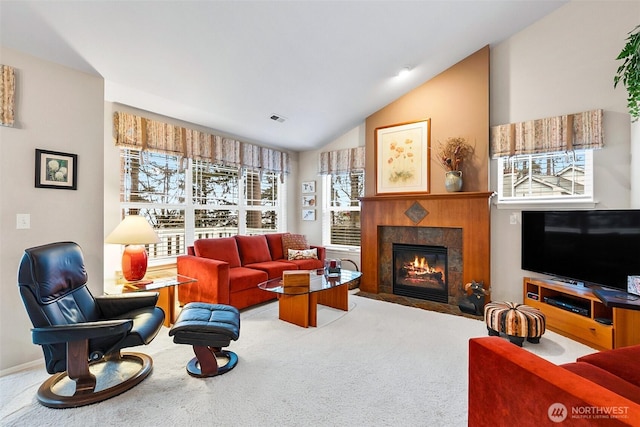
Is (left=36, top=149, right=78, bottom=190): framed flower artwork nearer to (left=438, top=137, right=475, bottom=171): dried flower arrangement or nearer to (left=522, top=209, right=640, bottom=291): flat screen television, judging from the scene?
(left=438, top=137, right=475, bottom=171): dried flower arrangement

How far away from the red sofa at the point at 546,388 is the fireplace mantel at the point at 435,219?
7.12 ft

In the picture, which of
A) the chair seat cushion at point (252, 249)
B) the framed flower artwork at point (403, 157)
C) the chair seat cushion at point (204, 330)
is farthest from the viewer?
the chair seat cushion at point (252, 249)

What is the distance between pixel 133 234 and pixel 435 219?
3.54 metres

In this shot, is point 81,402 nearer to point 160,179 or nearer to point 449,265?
point 160,179

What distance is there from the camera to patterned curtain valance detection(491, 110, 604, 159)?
3.12m

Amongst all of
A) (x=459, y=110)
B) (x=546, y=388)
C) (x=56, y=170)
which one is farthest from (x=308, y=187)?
(x=546, y=388)

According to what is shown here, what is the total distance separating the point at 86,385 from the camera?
1899mm

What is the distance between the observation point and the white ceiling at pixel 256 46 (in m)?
2.28

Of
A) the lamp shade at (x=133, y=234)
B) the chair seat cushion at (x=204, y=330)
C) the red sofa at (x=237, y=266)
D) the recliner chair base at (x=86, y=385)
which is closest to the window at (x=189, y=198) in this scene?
the red sofa at (x=237, y=266)

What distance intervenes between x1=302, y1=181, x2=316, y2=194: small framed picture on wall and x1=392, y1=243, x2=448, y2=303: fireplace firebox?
6.65 ft

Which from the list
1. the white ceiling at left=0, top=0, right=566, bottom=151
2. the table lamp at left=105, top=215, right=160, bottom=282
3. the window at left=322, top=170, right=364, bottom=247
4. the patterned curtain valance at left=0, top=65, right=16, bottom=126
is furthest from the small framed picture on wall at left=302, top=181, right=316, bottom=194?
the patterned curtain valance at left=0, top=65, right=16, bottom=126

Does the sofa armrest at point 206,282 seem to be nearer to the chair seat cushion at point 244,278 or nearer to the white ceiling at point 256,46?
the chair seat cushion at point 244,278

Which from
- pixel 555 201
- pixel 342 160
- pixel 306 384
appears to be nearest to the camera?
pixel 306 384

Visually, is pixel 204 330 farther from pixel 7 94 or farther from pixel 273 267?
pixel 7 94
